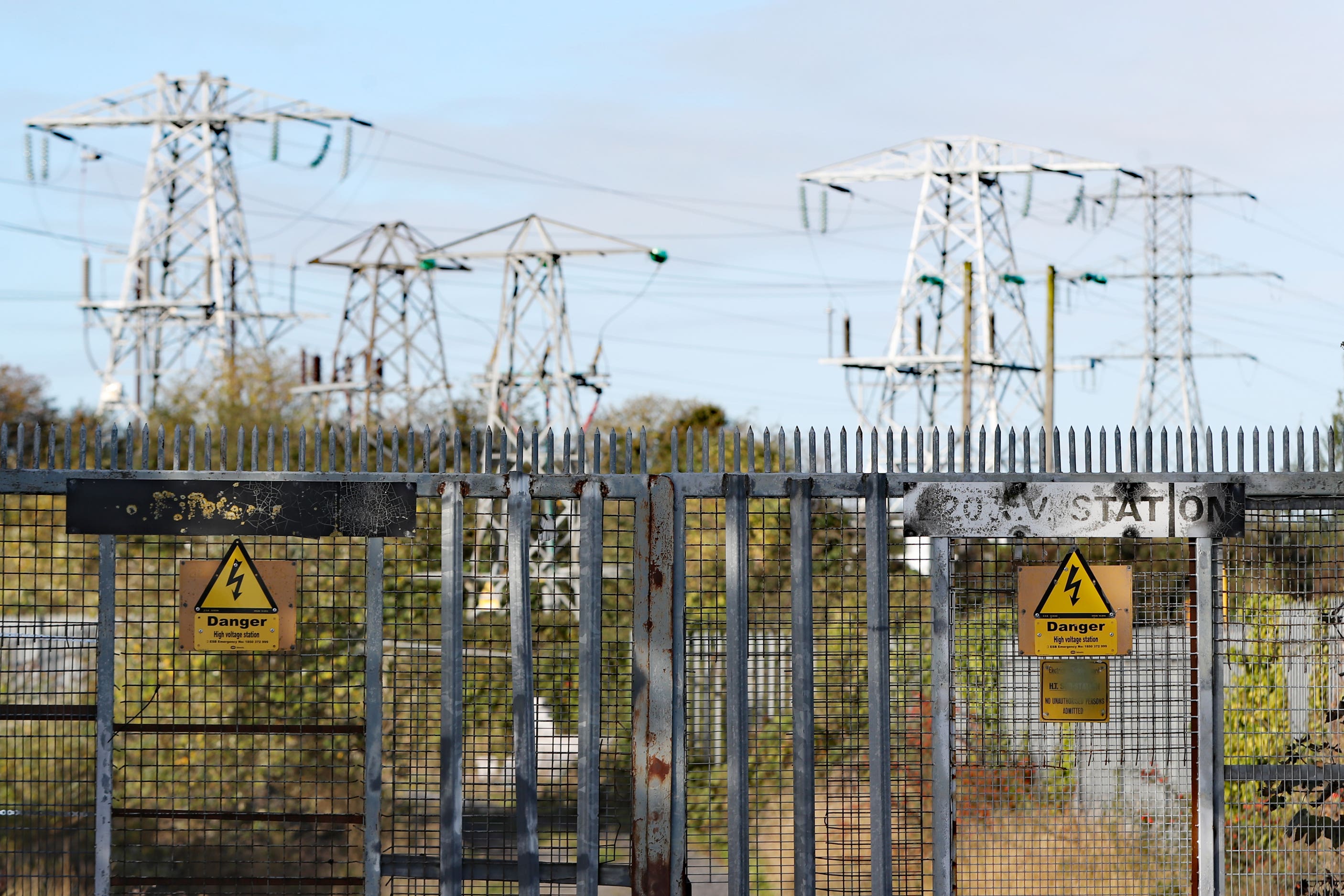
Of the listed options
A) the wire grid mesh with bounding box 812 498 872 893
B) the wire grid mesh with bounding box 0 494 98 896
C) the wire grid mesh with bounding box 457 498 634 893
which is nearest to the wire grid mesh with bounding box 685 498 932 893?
the wire grid mesh with bounding box 812 498 872 893

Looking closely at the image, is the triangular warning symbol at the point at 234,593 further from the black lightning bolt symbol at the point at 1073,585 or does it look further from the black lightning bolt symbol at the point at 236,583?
the black lightning bolt symbol at the point at 1073,585

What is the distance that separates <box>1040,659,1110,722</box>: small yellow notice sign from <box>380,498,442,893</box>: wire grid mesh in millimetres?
3404

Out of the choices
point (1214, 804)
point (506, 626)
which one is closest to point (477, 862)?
point (506, 626)

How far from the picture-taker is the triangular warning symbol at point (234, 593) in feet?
25.7

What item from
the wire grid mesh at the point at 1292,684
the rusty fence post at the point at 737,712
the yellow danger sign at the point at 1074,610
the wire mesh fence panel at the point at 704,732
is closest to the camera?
the rusty fence post at the point at 737,712

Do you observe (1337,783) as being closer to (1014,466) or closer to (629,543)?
(1014,466)

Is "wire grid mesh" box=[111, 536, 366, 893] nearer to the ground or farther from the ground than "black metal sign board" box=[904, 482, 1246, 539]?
nearer to the ground

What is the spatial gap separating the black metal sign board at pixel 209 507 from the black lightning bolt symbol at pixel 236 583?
0.25m

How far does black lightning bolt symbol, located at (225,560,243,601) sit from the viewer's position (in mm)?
7855

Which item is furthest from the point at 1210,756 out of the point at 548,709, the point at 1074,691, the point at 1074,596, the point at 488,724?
the point at 548,709

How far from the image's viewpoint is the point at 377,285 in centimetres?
3216

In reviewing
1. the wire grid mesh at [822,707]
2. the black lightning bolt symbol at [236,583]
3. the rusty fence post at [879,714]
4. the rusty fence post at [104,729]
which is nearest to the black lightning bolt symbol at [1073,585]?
the wire grid mesh at [822,707]

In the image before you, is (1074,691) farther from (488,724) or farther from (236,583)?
(236,583)

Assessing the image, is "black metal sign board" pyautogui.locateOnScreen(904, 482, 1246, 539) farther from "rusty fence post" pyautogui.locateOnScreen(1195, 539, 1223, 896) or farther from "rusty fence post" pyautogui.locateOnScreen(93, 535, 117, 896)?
"rusty fence post" pyautogui.locateOnScreen(93, 535, 117, 896)
